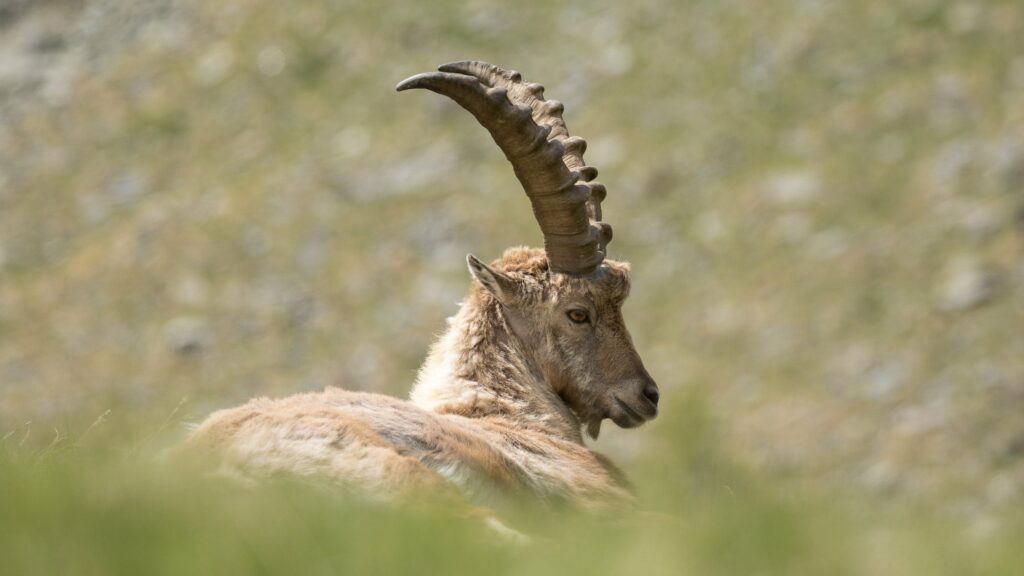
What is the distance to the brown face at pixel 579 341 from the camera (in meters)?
10.6

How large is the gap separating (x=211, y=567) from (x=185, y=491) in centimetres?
114

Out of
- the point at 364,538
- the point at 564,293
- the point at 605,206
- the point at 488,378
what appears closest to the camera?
the point at 364,538

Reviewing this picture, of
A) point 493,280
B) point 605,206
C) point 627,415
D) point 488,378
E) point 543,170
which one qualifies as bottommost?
point 488,378

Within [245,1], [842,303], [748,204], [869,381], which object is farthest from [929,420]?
[245,1]

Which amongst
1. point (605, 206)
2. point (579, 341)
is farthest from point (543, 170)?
point (605, 206)

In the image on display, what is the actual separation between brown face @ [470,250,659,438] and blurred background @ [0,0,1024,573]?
54.0ft

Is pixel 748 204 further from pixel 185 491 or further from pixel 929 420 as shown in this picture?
pixel 185 491

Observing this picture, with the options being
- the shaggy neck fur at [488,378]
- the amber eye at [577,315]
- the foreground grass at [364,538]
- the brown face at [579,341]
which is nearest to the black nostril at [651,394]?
the brown face at [579,341]

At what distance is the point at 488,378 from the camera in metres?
10.2

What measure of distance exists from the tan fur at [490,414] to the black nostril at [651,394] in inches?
1.6

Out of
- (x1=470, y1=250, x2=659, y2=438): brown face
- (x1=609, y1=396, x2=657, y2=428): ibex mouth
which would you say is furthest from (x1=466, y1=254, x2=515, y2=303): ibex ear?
(x1=609, y1=396, x2=657, y2=428): ibex mouth

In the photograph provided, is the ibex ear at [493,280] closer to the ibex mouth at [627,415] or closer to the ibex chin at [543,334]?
the ibex chin at [543,334]

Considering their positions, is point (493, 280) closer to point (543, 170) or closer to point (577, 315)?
point (577, 315)

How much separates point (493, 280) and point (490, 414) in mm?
1001
